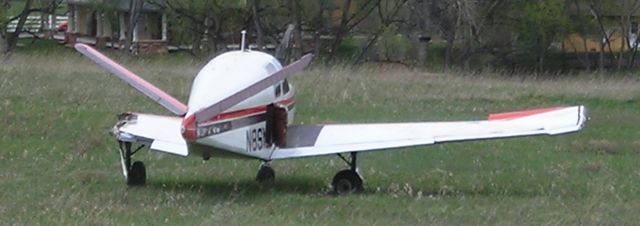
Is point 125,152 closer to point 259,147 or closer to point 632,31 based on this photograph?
point 259,147

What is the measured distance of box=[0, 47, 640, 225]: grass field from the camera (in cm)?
1291

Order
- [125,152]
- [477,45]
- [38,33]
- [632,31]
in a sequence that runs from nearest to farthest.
A: [125,152]
[477,45]
[632,31]
[38,33]

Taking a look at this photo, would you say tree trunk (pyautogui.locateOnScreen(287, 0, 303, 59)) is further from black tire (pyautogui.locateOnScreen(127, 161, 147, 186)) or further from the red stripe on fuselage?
the red stripe on fuselage

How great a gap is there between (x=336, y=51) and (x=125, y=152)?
1626 inches

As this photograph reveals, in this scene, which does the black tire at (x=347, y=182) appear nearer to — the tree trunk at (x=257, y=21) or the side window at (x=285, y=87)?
the side window at (x=285, y=87)

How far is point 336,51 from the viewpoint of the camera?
184ft

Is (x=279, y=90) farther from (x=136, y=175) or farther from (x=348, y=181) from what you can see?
(x=136, y=175)

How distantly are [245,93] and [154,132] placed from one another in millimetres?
1131

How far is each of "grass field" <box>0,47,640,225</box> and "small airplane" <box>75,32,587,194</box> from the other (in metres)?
0.48

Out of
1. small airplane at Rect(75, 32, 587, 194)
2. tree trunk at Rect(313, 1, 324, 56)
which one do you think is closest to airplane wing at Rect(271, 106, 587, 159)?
small airplane at Rect(75, 32, 587, 194)

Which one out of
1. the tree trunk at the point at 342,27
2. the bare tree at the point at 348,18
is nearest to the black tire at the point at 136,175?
the bare tree at the point at 348,18

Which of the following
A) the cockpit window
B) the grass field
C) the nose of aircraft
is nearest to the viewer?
the nose of aircraft

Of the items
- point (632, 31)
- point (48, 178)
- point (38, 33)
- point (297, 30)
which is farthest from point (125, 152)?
point (38, 33)

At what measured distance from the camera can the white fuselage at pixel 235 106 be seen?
13250 millimetres
